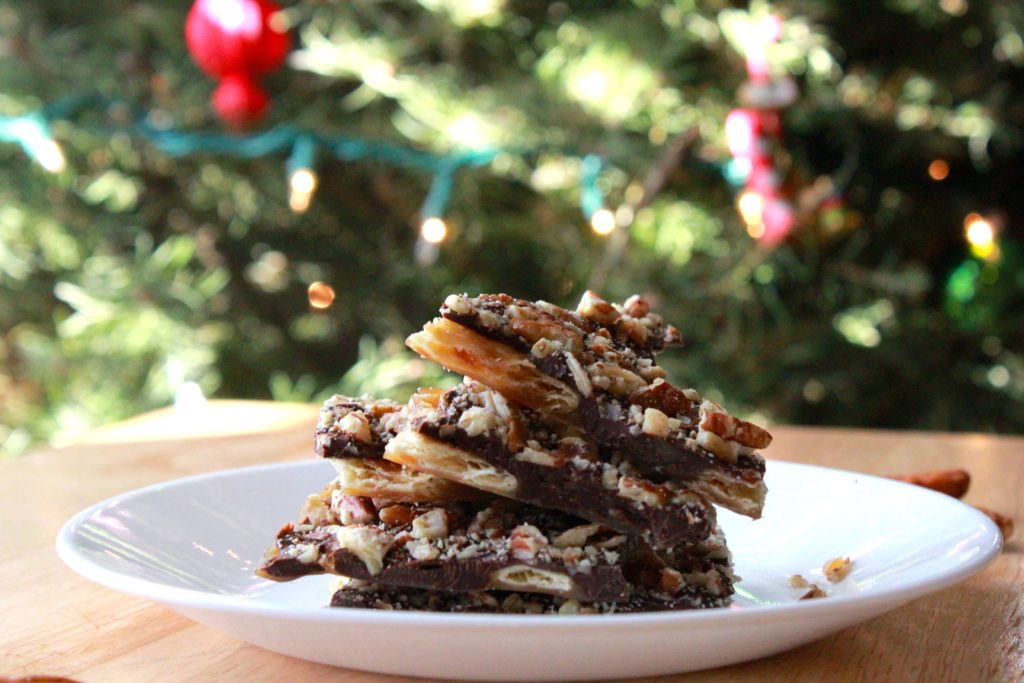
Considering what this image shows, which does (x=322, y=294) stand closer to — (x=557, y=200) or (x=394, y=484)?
(x=557, y=200)

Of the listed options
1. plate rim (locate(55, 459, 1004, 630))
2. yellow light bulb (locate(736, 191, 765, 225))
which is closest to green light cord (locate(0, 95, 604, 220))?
yellow light bulb (locate(736, 191, 765, 225))

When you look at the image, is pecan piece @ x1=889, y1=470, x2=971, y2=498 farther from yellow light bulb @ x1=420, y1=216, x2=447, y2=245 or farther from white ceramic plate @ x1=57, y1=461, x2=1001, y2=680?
yellow light bulb @ x1=420, y1=216, x2=447, y2=245

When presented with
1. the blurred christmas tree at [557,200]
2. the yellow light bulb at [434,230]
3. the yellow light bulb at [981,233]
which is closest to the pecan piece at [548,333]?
the blurred christmas tree at [557,200]

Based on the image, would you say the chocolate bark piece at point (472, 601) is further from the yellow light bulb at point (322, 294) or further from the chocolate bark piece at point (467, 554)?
the yellow light bulb at point (322, 294)

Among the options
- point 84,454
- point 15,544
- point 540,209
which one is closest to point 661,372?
point 15,544

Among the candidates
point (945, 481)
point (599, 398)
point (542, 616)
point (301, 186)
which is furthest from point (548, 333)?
point (301, 186)

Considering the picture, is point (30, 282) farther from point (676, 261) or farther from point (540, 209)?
point (676, 261)

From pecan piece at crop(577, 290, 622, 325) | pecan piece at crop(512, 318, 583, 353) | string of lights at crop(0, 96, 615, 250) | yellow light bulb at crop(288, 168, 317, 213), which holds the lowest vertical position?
pecan piece at crop(512, 318, 583, 353)
